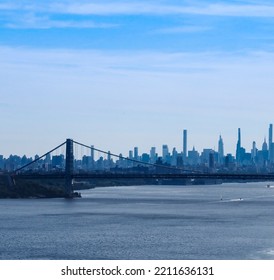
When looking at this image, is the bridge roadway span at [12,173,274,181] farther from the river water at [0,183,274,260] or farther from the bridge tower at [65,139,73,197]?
the river water at [0,183,274,260]

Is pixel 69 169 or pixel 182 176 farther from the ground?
pixel 69 169

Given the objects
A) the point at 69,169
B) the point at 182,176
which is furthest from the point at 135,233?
the point at 69,169

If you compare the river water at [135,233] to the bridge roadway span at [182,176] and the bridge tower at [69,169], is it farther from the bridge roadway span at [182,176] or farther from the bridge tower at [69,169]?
the bridge tower at [69,169]

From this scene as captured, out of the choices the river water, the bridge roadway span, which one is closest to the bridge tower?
the bridge roadway span

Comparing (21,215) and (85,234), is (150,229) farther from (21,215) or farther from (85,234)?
(21,215)

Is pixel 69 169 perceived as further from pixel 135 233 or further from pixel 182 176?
pixel 135 233

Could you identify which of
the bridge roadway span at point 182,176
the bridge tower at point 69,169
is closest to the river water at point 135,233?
the bridge roadway span at point 182,176

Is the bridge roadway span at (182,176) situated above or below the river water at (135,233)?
above


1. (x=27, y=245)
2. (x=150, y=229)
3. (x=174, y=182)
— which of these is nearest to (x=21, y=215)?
(x=150, y=229)
